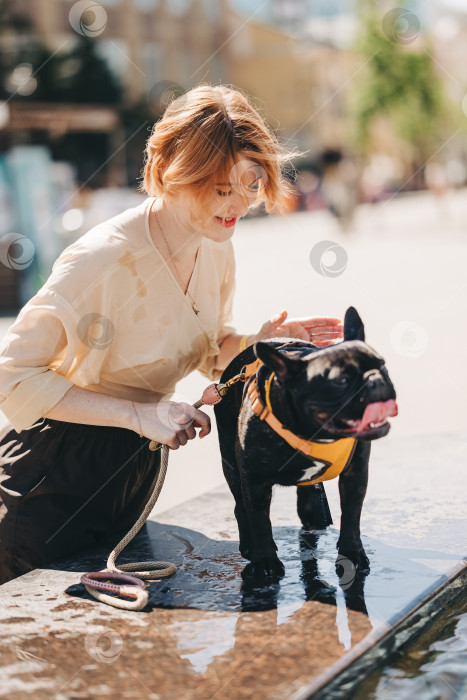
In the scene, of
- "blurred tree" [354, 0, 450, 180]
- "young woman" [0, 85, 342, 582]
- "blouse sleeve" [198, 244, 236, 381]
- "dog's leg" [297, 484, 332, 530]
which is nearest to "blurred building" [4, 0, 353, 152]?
"blurred tree" [354, 0, 450, 180]

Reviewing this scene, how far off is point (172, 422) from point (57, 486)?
571 millimetres

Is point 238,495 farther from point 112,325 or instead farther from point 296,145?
point 296,145

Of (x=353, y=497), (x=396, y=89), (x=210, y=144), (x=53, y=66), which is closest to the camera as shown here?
(x=353, y=497)

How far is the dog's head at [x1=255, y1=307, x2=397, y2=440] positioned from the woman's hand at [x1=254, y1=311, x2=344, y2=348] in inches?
24.1

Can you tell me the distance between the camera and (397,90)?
28688mm

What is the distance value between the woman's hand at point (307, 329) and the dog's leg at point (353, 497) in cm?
52

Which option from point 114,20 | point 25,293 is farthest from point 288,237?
point 114,20

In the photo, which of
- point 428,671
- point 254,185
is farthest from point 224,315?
point 428,671

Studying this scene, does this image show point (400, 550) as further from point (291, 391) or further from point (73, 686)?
point (73, 686)

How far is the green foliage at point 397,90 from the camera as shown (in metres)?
28.5

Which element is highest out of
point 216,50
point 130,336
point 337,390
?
point 216,50

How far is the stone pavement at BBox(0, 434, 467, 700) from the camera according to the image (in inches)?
76.8

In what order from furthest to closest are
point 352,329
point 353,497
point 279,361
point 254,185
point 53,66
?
point 53,66 < point 254,185 < point 353,497 < point 352,329 < point 279,361

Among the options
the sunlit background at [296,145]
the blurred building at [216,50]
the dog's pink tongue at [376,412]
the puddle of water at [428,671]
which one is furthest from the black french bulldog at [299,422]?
the blurred building at [216,50]
